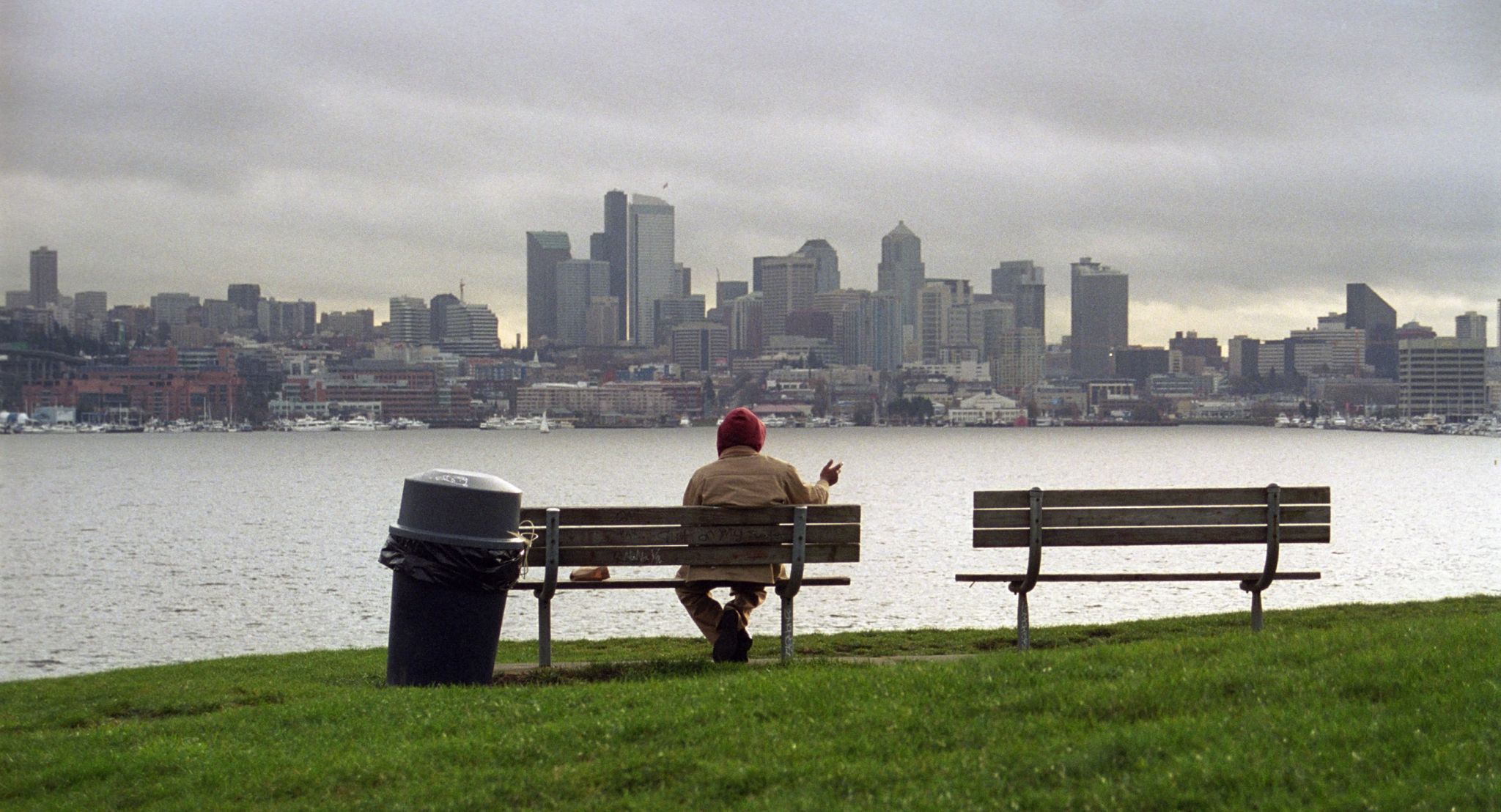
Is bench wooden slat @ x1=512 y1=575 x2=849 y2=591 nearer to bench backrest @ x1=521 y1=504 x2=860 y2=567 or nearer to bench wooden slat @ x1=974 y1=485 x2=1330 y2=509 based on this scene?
bench backrest @ x1=521 y1=504 x2=860 y2=567

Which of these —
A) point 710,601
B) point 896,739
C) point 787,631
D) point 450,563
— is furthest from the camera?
point 710,601

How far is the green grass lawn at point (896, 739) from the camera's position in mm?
6359

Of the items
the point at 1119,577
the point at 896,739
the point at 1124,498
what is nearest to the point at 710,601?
the point at 1124,498

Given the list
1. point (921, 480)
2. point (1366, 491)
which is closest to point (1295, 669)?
point (1366, 491)

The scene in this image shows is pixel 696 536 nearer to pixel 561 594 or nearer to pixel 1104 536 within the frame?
pixel 1104 536

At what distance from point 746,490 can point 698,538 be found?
0.52m

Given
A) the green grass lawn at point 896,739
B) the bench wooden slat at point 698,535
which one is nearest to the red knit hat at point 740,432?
the bench wooden slat at point 698,535

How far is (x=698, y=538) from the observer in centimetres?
1066

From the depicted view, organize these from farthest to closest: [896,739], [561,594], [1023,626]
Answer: [561,594] → [1023,626] → [896,739]

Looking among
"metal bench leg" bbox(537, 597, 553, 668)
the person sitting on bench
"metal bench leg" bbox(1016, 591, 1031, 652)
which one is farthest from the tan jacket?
"metal bench leg" bbox(1016, 591, 1031, 652)

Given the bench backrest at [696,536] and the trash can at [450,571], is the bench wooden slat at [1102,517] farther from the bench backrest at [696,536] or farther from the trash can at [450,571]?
the trash can at [450,571]

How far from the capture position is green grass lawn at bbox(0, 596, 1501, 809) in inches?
250

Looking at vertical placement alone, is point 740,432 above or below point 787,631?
above

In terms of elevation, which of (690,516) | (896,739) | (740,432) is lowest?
(896,739)
